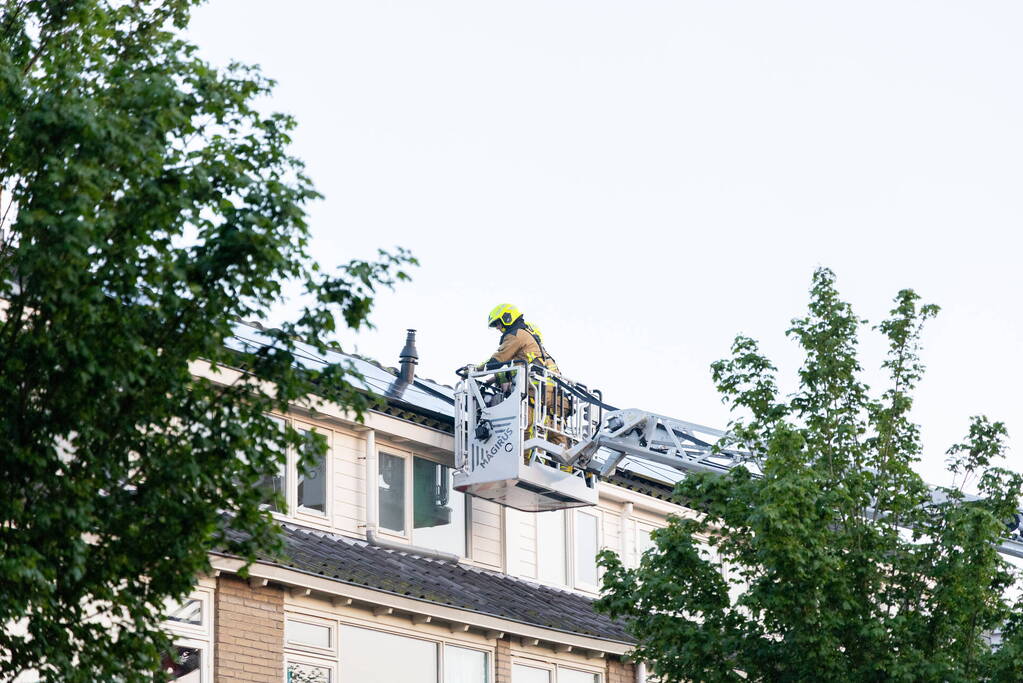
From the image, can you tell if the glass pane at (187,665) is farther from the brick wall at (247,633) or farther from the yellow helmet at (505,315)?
the yellow helmet at (505,315)

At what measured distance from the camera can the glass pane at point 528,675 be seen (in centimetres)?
2425

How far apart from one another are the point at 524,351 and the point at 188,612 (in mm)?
8112

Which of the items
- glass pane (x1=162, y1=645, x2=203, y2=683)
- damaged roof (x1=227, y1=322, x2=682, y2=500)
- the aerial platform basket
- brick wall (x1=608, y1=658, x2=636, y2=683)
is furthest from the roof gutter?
glass pane (x1=162, y1=645, x2=203, y2=683)

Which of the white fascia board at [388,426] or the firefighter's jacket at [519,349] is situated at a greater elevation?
the firefighter's jacket at [519,349]

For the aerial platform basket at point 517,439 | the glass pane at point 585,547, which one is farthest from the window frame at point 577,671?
the aerial platform basket at point 517,439

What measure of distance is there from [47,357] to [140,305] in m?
0.74

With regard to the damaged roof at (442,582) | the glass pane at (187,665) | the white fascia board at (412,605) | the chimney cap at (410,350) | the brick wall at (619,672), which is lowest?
the glass pane at (187,665)

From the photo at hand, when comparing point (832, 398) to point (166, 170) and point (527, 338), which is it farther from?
point (166, 170)

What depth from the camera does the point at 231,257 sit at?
12.4 meters

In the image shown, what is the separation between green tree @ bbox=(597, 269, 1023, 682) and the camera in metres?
18.4

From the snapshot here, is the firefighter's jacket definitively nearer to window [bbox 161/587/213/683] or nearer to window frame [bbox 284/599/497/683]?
window frame [bbox 284/599/497/683]

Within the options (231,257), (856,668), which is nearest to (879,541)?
(856,668)

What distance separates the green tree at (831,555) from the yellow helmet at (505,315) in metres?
6.41

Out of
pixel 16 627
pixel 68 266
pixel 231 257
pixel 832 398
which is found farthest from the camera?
pixel 832 398
